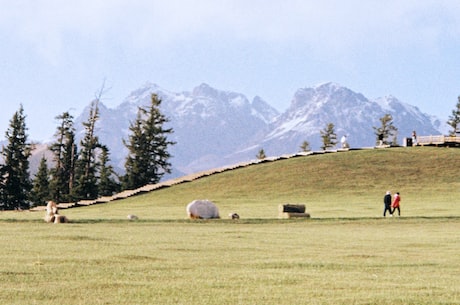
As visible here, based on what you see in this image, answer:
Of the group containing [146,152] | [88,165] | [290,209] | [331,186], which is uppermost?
[146,152]

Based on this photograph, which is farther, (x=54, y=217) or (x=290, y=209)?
(x=290, y=209)

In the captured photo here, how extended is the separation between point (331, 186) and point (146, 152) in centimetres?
4528

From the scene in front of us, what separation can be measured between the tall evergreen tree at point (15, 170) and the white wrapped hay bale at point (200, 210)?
65694 millimetres

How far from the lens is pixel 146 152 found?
120m

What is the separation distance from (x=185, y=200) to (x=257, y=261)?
54.4 m

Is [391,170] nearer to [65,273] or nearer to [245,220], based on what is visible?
[245,220]

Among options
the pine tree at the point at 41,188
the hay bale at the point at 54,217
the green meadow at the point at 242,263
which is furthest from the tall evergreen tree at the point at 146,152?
the hay bale at the point at 54,217

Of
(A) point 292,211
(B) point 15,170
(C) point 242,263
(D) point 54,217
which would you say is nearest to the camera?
(C) point 242,263

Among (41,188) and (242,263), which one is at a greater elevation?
(41,188)

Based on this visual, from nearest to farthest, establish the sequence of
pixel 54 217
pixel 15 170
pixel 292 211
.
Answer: pixel 54 217, pixel 292 211, pixel 15 170

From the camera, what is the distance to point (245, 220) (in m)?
47.9

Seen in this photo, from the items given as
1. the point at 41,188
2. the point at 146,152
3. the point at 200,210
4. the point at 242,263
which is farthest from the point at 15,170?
the point at 242,263

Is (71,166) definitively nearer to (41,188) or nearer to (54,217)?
(41,188)

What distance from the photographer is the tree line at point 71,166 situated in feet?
359
